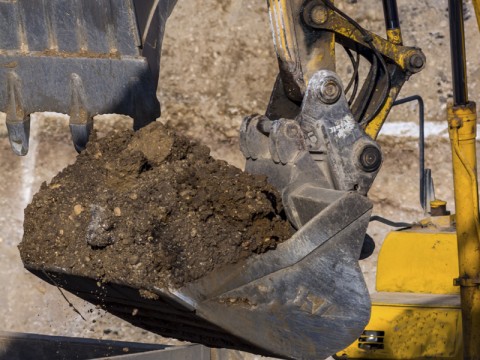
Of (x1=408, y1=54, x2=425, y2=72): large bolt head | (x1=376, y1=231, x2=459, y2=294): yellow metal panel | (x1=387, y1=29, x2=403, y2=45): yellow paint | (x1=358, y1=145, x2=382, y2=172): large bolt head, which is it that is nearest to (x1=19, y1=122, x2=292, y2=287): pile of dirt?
(x1=358, y1=145, x2=382, y2=172): large bolt head

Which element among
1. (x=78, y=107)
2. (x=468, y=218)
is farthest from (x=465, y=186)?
(x=78, y=107)

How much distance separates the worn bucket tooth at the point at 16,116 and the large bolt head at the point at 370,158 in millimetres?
836

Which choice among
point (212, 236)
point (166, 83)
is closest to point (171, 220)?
point (212, 236)

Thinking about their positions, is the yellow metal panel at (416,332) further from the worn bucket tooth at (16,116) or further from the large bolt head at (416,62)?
the worn bucket tooth at (16,116)

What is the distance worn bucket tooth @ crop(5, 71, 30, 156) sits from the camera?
7.29 ft

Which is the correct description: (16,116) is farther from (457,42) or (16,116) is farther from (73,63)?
(457,42)

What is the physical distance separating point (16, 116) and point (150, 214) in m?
0.40

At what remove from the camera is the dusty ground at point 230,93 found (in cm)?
544

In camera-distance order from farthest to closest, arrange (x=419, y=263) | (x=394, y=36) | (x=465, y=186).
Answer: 1. (x=419, y=263)
2. (x=465, y=186)
3. (x=394, y=36)

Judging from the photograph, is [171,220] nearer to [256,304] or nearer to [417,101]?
[256,304]

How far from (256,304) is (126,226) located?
35 cm

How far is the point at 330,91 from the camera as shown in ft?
7.83

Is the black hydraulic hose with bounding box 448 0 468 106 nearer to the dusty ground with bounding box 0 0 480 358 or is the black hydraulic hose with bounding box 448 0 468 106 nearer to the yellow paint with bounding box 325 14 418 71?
the yellow paint with bounding box 325 14 418 71

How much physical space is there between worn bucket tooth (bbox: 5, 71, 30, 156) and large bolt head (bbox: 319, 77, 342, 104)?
Result: 74 cm
